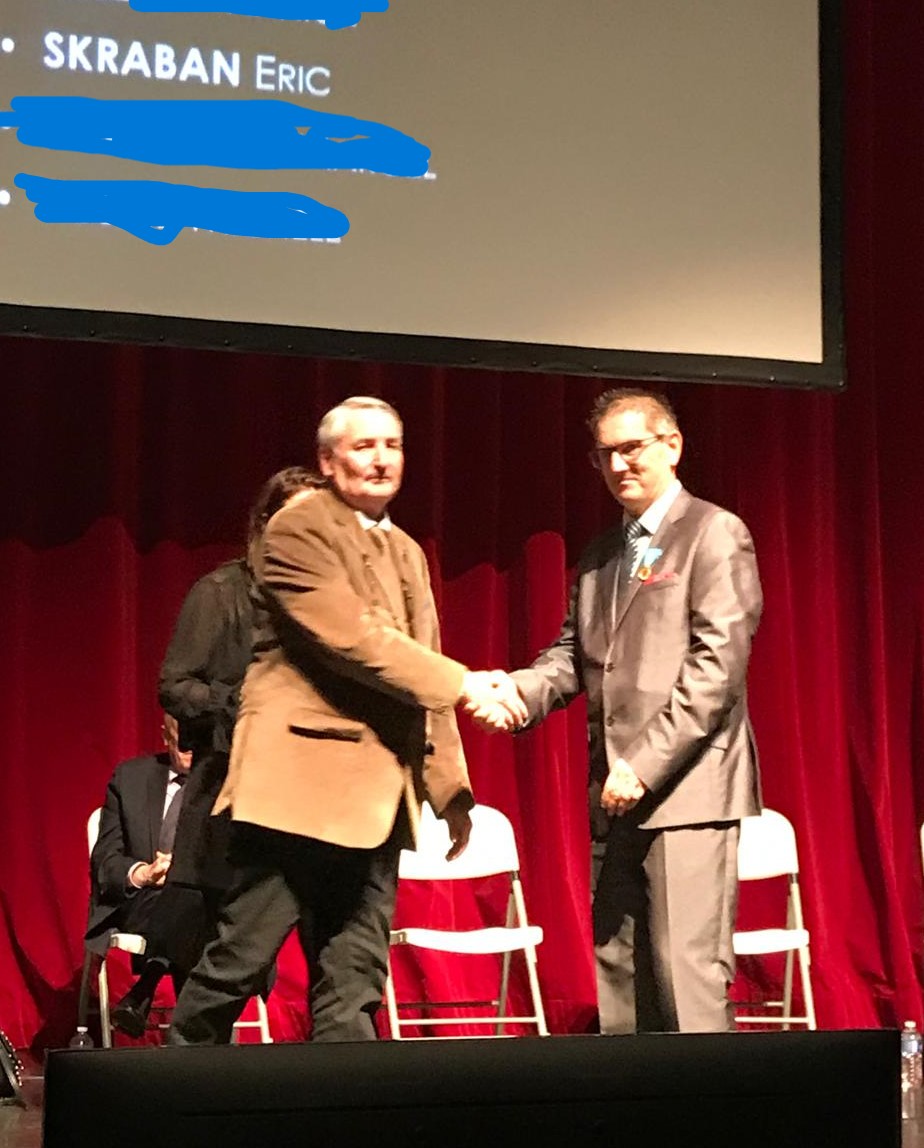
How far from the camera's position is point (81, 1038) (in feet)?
14.0

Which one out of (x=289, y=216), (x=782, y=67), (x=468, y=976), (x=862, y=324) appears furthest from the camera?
(x=862, y=324)

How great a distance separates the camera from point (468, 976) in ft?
15.5

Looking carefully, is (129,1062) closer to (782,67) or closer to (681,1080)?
(681,1080)

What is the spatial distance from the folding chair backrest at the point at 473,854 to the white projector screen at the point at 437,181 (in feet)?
4.06

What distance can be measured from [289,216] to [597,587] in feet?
3.77

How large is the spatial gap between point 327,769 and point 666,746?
735 mm

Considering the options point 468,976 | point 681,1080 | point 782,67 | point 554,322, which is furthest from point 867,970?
point 681,1080

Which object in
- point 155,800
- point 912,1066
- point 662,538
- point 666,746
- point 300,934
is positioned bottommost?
point 912,1066

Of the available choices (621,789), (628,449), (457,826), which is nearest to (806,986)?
(621,789)

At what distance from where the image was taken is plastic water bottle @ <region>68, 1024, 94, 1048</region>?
4176 millimetres

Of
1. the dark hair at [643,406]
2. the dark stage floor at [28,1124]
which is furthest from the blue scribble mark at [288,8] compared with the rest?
the dark stage floor at [28,1124]

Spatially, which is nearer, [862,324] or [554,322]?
[554,322]

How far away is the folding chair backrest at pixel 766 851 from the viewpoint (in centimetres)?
460

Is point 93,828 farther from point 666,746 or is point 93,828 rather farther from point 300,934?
point 666,746
